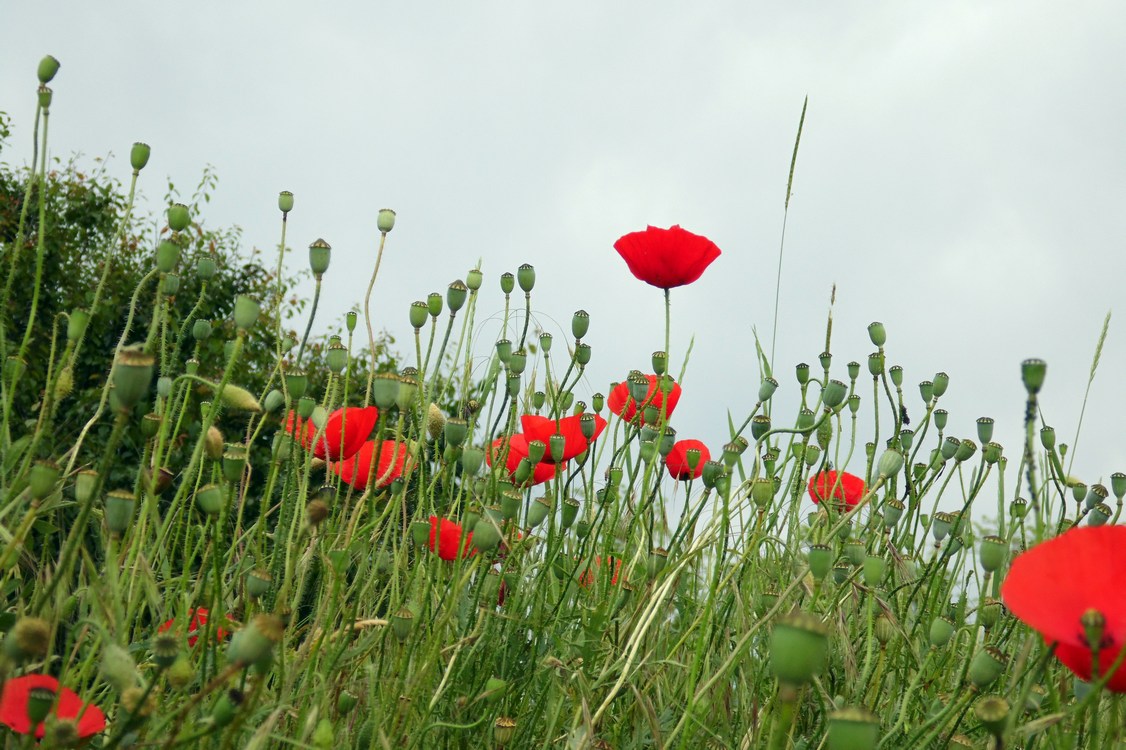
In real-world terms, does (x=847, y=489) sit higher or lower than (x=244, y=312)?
lower

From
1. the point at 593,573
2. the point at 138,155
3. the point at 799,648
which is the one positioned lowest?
the point at 593,573

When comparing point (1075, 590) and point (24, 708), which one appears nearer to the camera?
point (1075, 590)

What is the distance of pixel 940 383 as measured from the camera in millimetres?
2273

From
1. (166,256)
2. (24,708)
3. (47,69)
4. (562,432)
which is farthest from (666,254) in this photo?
(24,708)

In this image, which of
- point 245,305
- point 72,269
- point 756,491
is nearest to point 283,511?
point 245,305

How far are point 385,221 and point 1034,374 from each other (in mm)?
1263

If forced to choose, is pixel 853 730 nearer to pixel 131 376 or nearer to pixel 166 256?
pixel 131 376

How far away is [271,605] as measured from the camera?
186 cm

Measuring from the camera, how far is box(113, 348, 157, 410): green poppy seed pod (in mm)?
954

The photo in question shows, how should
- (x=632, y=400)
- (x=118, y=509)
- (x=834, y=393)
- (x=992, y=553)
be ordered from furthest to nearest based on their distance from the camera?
(x=632, y=400) < (x=834, y=393) < (x=992, y=553) < (x=118, y=509)

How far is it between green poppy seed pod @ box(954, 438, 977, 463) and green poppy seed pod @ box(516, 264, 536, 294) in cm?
Answer: 92

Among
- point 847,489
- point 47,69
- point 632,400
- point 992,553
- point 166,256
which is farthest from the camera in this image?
point 847,489

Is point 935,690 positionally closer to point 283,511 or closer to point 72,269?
point 283,511

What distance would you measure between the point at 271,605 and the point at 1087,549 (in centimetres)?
135
